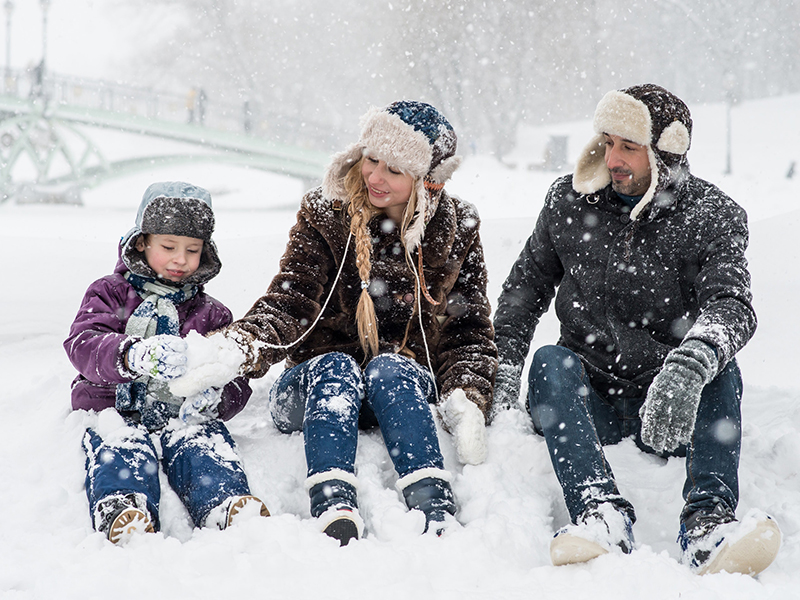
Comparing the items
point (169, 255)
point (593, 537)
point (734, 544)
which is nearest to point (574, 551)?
point (593, 537)

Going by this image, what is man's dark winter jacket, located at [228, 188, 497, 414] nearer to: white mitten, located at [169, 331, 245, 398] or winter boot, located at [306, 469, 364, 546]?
white mitten, located at [169, 331, 245, 398]

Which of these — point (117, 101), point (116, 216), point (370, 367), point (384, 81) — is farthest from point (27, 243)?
point (384, 81)

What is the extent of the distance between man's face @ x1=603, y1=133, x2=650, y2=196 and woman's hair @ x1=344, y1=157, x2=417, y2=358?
0.76m

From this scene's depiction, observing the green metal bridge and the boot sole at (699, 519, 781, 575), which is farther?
the green metal bridge

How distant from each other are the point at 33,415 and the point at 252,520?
1574 millimetres

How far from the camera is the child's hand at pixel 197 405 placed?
246 centimetres

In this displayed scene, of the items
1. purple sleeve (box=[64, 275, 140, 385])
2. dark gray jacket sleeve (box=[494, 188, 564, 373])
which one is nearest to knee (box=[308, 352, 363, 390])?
purple sleeve (box=[64, 275, 140, 385])

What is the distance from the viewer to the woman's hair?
2635mm

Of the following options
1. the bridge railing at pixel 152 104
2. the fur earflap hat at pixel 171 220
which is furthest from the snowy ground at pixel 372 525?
the bridge railing at pixel 152 104

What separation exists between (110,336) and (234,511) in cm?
76

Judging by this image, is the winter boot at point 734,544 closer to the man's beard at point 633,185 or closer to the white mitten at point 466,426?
the white mitten at point 466,426

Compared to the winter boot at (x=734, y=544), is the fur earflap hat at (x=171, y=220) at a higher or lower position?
higher

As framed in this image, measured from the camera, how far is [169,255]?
8.50 ft

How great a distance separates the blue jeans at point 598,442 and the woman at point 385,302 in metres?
0.35
